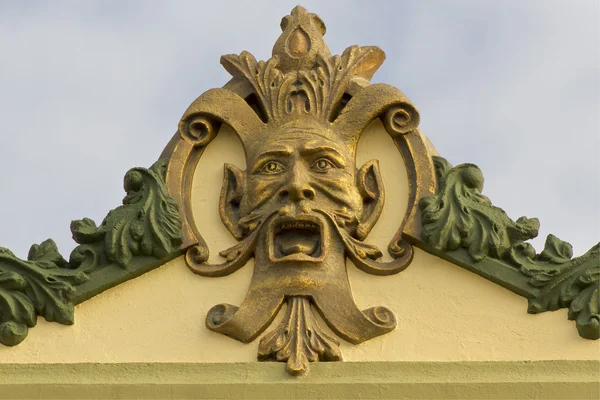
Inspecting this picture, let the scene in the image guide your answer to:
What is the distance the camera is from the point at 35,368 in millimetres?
10219

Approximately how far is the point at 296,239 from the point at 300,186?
282 mm

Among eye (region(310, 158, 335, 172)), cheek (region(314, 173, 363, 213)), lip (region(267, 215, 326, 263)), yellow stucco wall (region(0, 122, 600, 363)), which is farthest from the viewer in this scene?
eye (region(310, 158, 335, 172))

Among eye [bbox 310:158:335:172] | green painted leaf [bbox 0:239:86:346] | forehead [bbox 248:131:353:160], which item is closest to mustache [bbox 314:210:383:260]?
eye [bbox 310:158:335:172]

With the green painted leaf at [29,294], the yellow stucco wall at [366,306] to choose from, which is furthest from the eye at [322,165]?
the green painted leaf at [29,294]

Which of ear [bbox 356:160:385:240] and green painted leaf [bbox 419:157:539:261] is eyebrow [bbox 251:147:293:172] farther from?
green painted leaf [bbox 419:157:539:261]

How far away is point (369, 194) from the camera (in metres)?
10.7

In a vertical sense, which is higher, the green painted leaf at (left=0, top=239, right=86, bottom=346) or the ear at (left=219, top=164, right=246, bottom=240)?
the ear at (left=219, top=164, right=246, bottom=240)

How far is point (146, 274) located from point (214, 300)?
1.35ft

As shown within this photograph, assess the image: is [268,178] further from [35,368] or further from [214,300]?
[35,368]

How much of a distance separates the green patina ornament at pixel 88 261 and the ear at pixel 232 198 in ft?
0.87

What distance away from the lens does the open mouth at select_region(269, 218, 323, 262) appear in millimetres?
10375

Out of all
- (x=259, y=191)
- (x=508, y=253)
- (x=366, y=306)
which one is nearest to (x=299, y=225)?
(x=259, y=191)

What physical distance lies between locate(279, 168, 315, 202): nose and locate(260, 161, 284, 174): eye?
0.45ft

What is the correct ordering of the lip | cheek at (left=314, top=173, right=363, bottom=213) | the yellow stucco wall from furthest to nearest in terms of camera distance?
cheek at (left=314, top=173, right=363, bottom=213) → the lip → the yellow stucco wall
